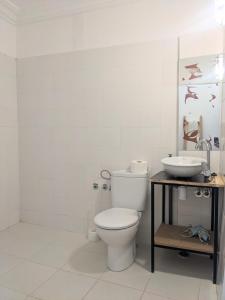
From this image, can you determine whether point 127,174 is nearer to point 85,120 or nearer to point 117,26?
point 85,120

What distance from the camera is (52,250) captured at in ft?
7.86

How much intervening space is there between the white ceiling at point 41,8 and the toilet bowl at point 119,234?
210 centimetres

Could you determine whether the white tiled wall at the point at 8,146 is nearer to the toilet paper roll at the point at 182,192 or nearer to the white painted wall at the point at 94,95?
the white painted wall at the point at 94,95

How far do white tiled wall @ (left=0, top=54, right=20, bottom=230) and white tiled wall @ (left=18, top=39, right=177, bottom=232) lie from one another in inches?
3.3

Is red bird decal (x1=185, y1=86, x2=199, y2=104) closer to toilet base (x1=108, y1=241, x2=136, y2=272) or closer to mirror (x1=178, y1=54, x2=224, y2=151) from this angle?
mirror (x1=178, y1=54, x2=224, y2=151)

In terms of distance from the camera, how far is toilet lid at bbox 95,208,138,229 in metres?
1.90

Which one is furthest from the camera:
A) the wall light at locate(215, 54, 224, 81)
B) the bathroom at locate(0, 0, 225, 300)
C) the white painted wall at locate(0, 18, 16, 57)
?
the white painted wall at locate(0, 18, 16, 57)

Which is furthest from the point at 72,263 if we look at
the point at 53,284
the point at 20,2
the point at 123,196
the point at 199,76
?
the point at 20,2

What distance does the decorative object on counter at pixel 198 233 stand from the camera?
2013 mm

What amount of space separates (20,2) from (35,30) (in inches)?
12.1

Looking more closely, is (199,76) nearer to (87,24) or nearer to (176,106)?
(176,106)

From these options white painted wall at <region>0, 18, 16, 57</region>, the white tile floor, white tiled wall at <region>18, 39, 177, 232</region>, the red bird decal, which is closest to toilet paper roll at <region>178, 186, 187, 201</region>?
white tiled wall at <region>18, 39, 177, 232</region>

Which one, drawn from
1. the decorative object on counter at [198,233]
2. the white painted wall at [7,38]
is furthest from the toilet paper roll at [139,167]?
the white painted wall at [7,38]

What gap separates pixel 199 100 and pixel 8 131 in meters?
2.17
